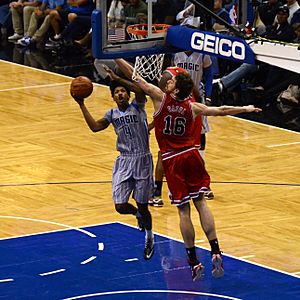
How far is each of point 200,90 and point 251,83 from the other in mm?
7143

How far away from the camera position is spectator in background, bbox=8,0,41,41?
1000 inches

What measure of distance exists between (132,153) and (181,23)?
538 cm

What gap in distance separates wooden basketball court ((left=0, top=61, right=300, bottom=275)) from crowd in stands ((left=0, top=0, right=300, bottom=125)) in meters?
1.72

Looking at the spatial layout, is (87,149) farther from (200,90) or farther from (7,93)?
(7,93)

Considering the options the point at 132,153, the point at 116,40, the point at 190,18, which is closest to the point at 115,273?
the point at 132,153

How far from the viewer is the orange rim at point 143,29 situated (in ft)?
37.3

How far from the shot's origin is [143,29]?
11711 mm

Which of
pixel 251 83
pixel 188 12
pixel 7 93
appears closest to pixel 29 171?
pixel 188 12

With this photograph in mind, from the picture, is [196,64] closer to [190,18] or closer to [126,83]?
[190,18]

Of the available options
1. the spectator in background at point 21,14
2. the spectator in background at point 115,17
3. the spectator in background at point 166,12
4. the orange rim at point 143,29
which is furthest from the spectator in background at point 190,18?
the spectator in background at point 21,14

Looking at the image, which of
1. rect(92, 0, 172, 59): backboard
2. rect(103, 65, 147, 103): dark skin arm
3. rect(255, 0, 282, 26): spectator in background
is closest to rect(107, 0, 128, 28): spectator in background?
rect(92, 0, 172, 59): backboard

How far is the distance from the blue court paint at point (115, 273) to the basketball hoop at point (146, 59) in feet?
5.97

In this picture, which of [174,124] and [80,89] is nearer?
[174,124]

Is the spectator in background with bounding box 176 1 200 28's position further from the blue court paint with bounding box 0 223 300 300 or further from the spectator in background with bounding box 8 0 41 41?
the spectator in background with bounding box 8 0 41 41
